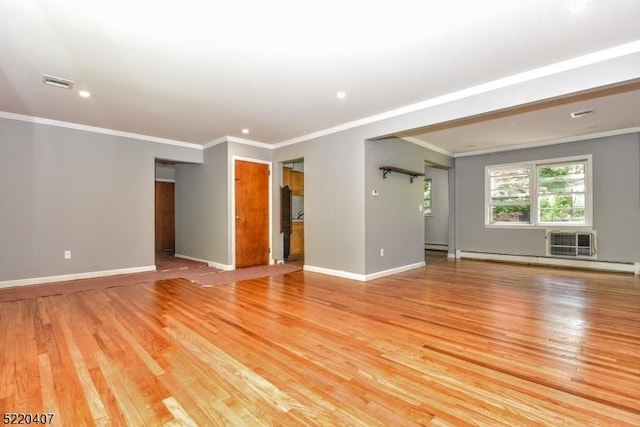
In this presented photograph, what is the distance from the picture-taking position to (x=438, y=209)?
847 centimetres

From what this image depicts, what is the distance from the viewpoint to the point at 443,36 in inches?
97.7

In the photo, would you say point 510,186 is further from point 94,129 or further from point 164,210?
point 164,210

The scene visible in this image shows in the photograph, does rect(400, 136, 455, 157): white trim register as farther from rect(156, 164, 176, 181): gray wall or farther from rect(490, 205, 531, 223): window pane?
rect(156, 164, 176, 181): gray wall

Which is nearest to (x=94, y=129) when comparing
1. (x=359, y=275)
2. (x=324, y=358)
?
(x=359, y=275)

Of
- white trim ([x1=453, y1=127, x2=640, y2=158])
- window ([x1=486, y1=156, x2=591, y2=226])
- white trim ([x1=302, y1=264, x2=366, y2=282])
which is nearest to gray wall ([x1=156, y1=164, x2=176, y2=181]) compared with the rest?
white trim ([x1=302, y1=264, x2=366, y2=282])

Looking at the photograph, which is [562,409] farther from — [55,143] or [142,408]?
[55,143]

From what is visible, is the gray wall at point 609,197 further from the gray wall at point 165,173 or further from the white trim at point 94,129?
the gray wall at point 165,173

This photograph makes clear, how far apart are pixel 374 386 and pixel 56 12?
10.7 feet

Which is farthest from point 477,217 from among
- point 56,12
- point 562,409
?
point 56,12

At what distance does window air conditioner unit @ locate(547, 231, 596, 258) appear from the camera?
18.5 ft

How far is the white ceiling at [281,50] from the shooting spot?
2.17 m

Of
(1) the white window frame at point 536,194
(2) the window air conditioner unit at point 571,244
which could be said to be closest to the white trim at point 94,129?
(1) the white window frame at point 536,194

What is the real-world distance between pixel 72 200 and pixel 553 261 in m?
8.67

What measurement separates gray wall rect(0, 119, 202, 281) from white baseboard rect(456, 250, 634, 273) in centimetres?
679
